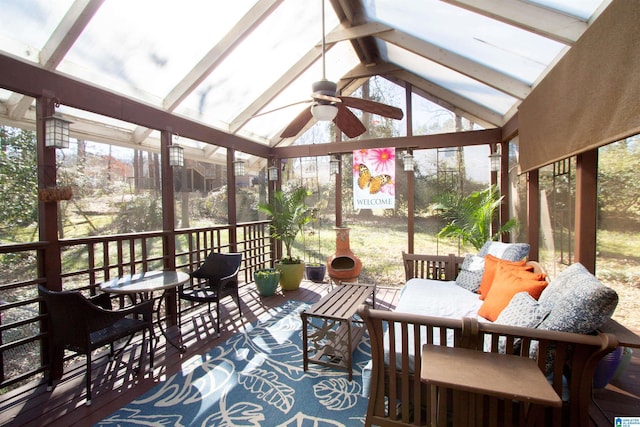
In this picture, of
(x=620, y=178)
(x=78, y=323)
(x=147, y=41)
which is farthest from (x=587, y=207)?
(x=147, y=41)

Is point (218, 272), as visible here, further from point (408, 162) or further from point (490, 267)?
Answer: point (408, 162)

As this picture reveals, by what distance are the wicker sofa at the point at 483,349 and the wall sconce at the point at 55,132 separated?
259cm

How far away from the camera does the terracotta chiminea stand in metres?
4.94

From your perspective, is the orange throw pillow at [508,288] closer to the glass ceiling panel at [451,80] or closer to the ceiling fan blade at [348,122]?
the ceiling fan blade at [348,122]

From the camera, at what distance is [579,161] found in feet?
7.83

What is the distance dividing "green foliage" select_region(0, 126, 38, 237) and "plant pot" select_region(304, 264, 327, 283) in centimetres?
370

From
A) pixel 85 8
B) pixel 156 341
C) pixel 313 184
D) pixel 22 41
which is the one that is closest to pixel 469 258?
pixel 313 184

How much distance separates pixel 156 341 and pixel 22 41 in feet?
8.98

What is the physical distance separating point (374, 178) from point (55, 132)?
4.11m

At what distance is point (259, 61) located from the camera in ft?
12.7

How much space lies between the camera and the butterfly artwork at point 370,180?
5.21 m

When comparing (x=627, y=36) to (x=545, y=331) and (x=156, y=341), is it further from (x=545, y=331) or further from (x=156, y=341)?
(x=156, y=341)

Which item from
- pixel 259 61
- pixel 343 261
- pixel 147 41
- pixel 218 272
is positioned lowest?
pixel 343 261

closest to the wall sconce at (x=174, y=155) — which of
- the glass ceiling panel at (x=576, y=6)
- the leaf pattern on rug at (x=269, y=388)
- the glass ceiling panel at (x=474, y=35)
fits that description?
the leaf pattern on rug at (x=269, y=388)
